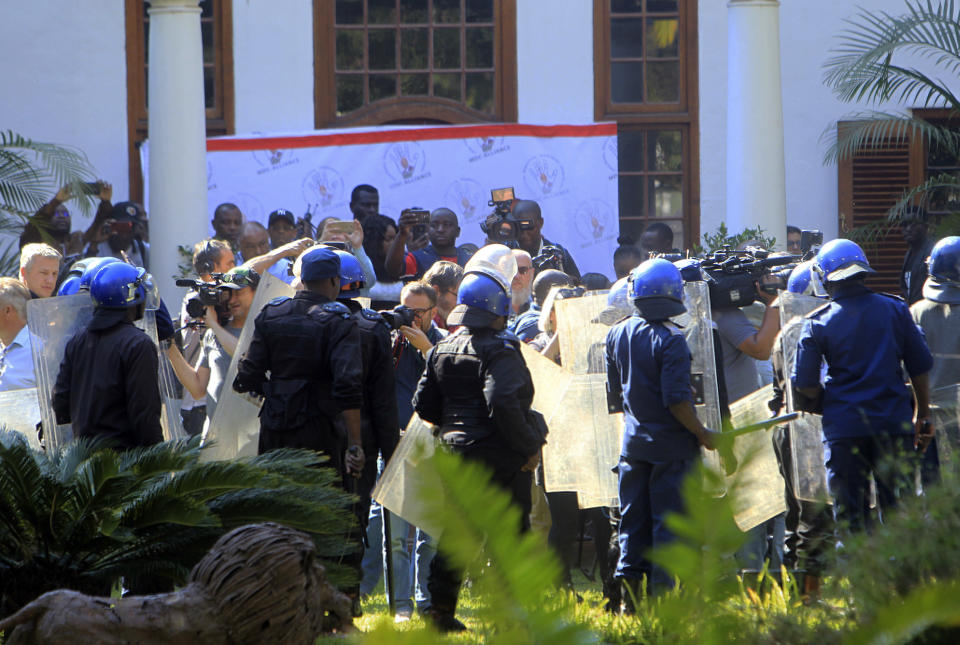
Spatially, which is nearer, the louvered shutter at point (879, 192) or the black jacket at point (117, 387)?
the black jacket at point (117, 387)

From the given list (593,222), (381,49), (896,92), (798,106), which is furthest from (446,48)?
(896,92)

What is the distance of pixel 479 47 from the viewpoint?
521 inches

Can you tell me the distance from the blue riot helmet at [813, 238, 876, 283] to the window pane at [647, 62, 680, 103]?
764 cm

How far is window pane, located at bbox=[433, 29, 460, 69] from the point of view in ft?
43.4

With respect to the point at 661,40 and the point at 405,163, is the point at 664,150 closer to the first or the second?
the point at 661,40

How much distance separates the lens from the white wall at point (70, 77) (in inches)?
510

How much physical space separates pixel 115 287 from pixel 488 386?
1628 millimetres

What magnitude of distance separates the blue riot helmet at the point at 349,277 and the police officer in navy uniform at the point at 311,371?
32 centimetres

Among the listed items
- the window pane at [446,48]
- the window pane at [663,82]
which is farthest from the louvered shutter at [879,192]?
the window pane at [446,48]

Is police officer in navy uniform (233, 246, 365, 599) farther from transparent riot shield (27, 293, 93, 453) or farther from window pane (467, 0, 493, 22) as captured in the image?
window pane (467, 0, 493, 22)

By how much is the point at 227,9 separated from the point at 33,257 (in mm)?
6981

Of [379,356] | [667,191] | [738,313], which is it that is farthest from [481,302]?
[667,191]

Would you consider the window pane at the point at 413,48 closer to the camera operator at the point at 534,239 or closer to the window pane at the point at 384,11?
the window pane at the point at 384,11

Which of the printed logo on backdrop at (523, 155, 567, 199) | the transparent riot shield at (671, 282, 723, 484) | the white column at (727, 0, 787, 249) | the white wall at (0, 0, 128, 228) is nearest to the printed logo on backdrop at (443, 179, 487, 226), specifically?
the printed logo on backdrop at (523, 155, 567, 199)
